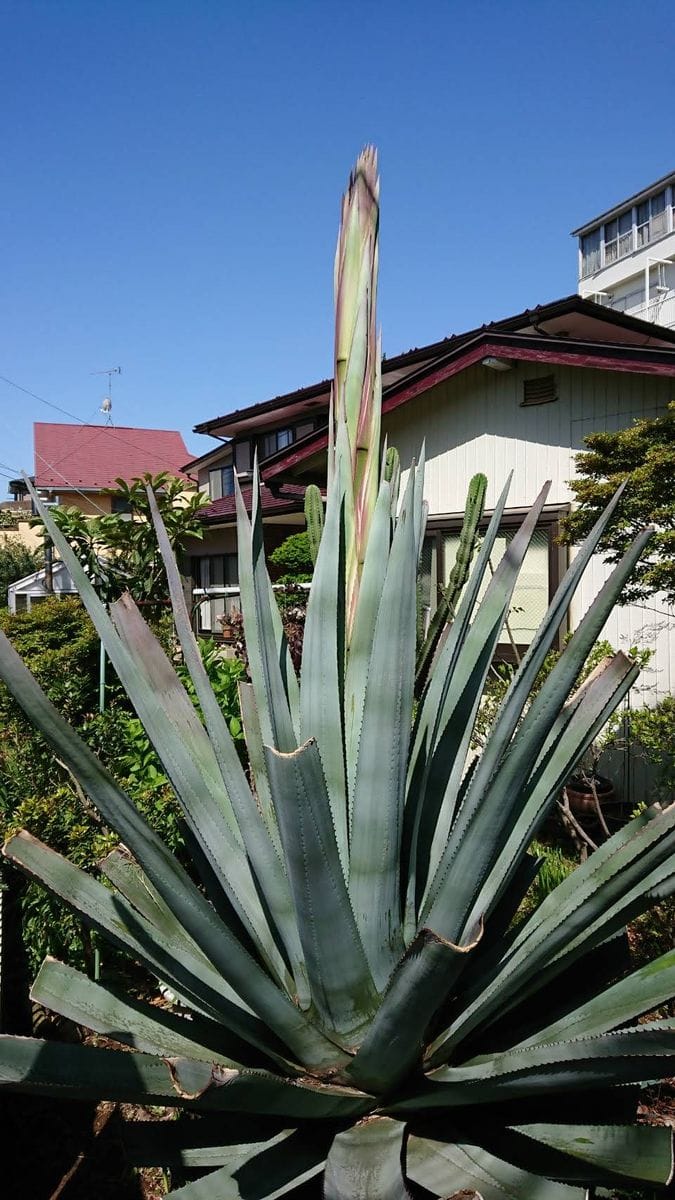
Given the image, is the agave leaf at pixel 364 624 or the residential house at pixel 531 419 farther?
the residential house at pixel 531 419

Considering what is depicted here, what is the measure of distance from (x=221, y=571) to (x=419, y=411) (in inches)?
323

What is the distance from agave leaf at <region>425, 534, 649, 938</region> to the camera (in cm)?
124

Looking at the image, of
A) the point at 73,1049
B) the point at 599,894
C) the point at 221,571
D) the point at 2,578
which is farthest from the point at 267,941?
the point at 2,578

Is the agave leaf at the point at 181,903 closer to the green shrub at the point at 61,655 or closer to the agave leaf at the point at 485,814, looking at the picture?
the agave leaf at the point at 485,814

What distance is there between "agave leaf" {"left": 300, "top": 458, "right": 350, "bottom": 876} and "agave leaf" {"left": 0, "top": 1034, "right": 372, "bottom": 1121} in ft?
1.33

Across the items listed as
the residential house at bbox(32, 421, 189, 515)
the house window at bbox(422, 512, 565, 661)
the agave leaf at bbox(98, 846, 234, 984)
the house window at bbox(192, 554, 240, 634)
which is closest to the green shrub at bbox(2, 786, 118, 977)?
the agave leaf at bbox(98, 846, 234, 984)

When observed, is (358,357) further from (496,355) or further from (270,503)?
(270,503)

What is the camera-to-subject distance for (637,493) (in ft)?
16.9

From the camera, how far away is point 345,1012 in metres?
1.31

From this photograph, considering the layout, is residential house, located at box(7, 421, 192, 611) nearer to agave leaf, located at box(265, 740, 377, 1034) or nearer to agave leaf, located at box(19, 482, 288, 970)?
agave leaf, located at box(19, 482, 288, 970)

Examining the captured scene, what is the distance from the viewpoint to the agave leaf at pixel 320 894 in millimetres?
1108

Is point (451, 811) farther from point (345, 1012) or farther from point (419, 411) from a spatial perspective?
point (419, 411)

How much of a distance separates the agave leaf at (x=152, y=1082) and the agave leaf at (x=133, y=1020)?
0.21m

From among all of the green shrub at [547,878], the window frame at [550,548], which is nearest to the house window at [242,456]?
the window frame at [550,548]
